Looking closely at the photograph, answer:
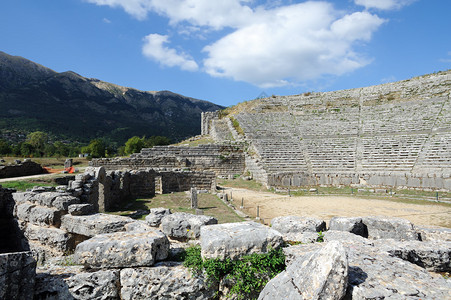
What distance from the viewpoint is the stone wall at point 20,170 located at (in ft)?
58.1

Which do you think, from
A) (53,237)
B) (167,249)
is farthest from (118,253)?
(53,237)

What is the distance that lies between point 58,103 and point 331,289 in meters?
135

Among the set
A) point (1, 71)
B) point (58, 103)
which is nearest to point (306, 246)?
point (58, 103)

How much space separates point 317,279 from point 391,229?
425 centimetres

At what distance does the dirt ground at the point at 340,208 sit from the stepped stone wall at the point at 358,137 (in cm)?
522

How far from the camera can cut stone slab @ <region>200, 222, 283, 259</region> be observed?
359cm

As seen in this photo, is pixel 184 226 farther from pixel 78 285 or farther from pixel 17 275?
pixel 17 275

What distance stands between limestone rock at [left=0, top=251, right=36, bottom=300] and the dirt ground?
9138 mm

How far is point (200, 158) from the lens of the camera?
28109mm

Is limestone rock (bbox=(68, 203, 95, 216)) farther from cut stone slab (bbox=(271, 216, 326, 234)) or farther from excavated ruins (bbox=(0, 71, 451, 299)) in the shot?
cut stone slab (bbox=(271, 216, 326, 234))

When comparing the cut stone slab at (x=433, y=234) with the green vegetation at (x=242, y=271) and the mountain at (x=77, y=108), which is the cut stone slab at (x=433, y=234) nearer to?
the green vegetation at (x=242, y=271)

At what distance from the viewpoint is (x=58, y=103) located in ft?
369

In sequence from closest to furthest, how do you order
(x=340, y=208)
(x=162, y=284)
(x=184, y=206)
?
(x=162, y=284) → (x=184, y=206) → (x=340, y=208)

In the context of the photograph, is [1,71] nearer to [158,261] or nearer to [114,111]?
[114,111]
